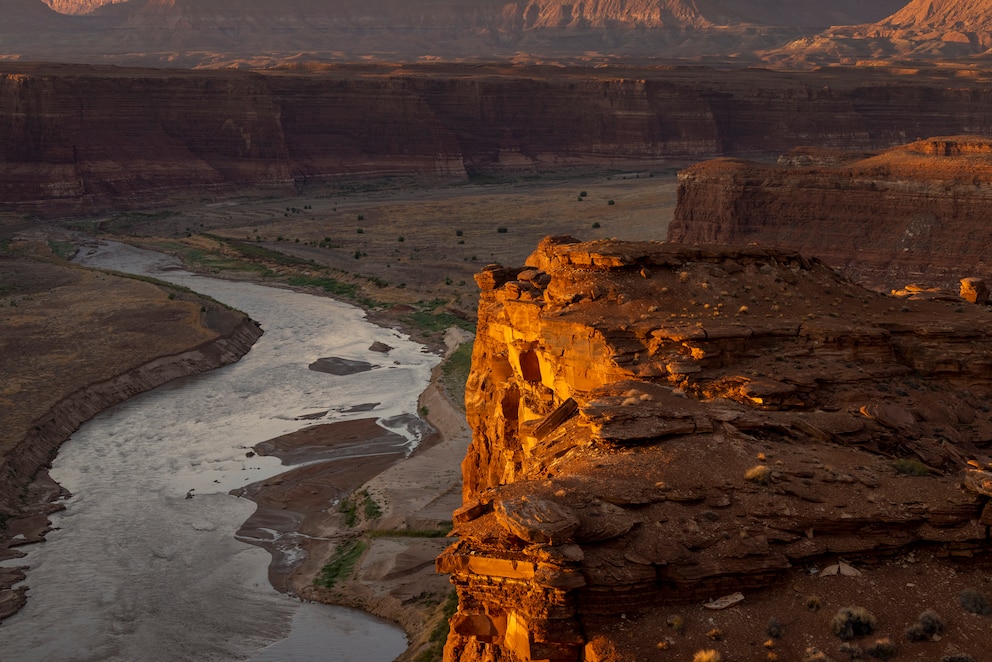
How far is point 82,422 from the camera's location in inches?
1690

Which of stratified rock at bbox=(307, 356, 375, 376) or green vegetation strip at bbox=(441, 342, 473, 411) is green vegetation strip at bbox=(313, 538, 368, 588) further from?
stratified rock at bbox=(307, 356, 375, 376)

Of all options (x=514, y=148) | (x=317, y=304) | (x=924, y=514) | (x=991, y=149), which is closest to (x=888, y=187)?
(x=991, y=149)

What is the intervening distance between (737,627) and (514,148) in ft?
396

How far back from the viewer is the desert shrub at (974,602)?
1284 centimetres

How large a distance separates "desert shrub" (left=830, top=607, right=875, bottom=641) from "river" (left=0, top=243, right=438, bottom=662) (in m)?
14.8

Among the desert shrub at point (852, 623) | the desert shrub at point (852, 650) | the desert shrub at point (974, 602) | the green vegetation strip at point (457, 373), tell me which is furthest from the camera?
the green vegetation strip at point (457, 373)

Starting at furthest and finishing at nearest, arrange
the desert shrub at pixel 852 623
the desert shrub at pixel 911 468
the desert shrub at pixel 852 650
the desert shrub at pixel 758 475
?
the desert shrub at pixel 911 468
the desert shrub at pixel 758 475
the desert shrub at pixel 852 623
the desert shrub at pixel 852 650

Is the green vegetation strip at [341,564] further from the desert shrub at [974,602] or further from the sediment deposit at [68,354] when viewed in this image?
the desert shrub at [974,602]

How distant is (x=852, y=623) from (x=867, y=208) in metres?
44.8

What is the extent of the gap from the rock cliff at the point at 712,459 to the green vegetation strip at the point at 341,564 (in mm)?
8300

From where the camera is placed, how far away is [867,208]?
179 feet

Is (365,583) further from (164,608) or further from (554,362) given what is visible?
(554,362)

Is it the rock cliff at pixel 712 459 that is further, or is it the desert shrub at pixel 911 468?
the desert shrub at pixel 911 468

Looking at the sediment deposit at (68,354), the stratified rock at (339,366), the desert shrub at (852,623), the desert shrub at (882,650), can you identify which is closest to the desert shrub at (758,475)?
the desert shrub at (852,623)
